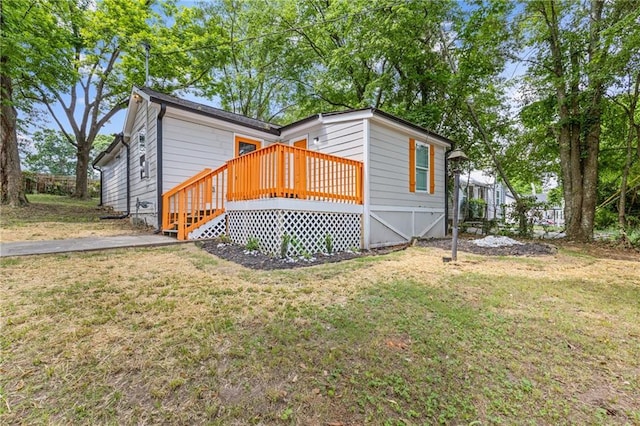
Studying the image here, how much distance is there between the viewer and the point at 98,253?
4.70m

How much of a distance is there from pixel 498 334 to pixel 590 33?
33.9 ft

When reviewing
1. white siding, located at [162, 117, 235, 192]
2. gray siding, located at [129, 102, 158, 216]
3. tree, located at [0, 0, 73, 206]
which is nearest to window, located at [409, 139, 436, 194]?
white siding, located at [162, 117, 235, 192]

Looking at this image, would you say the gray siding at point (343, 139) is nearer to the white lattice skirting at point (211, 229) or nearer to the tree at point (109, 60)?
the white lattice skirting at point (211, 229)

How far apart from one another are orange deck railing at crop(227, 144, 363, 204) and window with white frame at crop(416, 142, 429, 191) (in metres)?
2.82

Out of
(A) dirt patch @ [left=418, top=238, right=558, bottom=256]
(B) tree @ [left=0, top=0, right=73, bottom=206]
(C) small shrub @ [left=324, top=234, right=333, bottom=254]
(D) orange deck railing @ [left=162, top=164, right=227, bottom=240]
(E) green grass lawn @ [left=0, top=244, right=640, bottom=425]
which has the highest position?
(B) tree @ [left=0, top=0, right=73, bottom=206]

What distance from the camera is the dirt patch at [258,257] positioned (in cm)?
460

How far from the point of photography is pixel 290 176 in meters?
5.53

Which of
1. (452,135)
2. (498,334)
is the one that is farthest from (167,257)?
(452,135)

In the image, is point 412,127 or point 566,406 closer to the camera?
point 566,406

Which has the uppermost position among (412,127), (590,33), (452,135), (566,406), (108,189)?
(590,33)

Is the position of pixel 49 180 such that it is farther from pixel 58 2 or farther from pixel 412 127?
pixel 412 127

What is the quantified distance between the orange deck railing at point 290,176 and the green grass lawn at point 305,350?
2.11 m

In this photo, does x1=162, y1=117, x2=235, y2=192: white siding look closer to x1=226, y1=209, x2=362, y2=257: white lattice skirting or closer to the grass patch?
the grass patch

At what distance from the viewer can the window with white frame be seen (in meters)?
8.75
